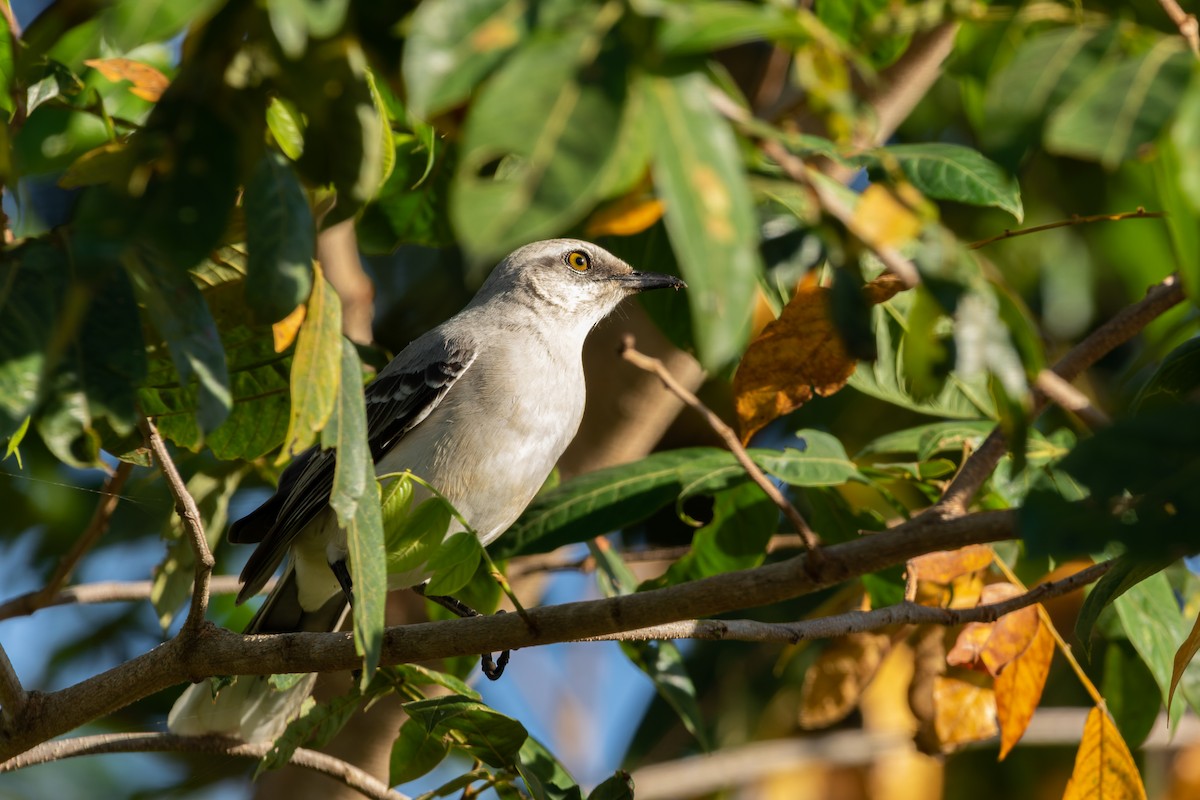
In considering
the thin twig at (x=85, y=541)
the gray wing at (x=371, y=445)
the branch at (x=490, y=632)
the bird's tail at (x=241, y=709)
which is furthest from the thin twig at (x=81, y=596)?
the branch at (x=490, y=632)

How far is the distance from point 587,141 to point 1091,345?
1815 mm

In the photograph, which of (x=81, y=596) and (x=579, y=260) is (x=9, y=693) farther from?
(x=579, y=260)

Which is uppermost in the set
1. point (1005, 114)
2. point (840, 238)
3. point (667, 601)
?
point (1005, 114)

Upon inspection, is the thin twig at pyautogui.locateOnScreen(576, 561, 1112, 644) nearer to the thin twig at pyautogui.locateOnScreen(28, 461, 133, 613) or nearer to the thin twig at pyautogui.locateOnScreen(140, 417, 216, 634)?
the thin twig at pyautogui.locateOnScreen(140, 417, 216, 634)

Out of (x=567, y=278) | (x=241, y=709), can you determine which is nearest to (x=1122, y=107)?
(x=241, y=709)

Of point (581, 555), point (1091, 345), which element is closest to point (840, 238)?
point (1091, 345)

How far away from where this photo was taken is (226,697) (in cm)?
437

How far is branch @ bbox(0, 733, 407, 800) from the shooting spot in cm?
359

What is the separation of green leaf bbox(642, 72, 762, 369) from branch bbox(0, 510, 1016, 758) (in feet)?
3.06

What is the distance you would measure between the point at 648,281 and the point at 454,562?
2.15m

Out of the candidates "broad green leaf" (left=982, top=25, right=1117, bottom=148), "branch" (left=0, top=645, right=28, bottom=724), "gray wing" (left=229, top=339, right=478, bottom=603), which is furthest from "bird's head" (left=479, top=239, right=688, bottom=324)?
"broad green leaf" (left=982, top=25, right=1117, bottom=148)

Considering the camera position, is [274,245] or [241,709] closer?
[274,245]

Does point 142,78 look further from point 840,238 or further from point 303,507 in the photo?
point 840,238

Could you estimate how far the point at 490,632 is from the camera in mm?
2895
